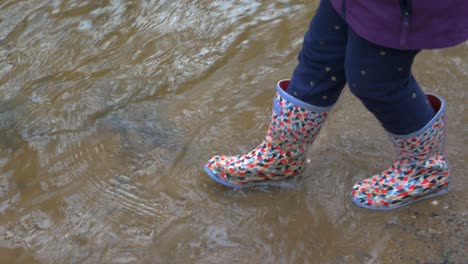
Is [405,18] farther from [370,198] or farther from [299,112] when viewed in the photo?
[370,198]

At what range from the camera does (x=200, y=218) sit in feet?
6.16

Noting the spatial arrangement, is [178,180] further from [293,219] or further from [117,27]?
[117,27]

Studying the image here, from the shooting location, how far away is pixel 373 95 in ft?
5.25

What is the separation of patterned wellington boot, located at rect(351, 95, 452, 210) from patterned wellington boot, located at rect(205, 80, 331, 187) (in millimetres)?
208

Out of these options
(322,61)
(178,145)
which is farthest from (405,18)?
(178,145)

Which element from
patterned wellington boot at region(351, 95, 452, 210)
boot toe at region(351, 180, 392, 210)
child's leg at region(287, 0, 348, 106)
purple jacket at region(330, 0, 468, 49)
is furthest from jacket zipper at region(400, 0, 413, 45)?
boot toe at region(351, 180, 392, 210)

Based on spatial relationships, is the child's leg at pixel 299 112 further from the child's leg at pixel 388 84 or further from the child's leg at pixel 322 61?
the child's leg at pixel 388 84

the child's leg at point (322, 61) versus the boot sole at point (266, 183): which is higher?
the child's leg at point (322, 61)

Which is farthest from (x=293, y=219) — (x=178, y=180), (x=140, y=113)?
(x=140, y=113)

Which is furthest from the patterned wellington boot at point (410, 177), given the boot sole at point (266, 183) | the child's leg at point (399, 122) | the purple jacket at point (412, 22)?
the purple jacket at point (412, 22)

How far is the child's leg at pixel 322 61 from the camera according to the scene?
1.66 meters

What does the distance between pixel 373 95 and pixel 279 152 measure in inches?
16.5

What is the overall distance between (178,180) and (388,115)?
2.38 ft

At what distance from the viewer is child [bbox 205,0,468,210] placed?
141cm
